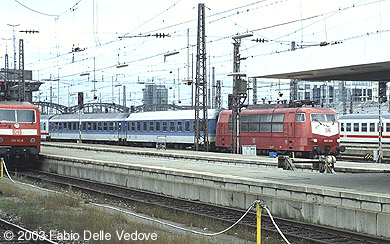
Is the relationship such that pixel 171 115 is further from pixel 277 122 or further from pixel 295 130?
pixel 295 130

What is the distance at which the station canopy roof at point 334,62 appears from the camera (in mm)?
13382

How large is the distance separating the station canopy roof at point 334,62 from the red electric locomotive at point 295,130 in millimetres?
13691

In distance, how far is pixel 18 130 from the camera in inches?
1043

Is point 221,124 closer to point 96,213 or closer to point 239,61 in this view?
point 239,61

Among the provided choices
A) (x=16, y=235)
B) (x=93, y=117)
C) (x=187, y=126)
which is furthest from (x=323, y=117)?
(x=93, y=117)

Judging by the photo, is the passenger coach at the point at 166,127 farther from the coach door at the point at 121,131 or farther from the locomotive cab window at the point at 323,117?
the locomotive cab window at the point at 323,117

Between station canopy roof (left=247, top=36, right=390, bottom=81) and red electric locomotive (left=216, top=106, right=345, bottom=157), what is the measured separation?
13691 mm

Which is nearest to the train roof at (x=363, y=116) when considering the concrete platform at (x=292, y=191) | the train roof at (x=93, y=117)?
the train roof at (x=93, y=117)

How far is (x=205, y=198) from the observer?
17.4 metres

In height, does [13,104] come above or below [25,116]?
above

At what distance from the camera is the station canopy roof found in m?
13.4

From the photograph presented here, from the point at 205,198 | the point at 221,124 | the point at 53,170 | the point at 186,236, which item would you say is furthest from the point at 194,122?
the point at 186,236

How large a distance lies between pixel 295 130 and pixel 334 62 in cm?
1802

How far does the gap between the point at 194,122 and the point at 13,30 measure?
1886 centimetres
